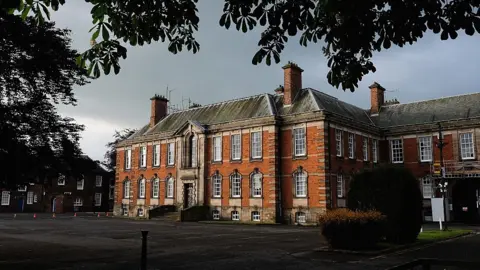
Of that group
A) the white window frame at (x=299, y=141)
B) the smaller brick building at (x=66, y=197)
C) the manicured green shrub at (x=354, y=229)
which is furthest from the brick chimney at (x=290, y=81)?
the smaller brick building at (x=66, y=197)

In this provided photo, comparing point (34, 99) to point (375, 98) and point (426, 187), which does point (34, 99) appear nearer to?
point (426, 187)

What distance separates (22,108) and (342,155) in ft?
92.2

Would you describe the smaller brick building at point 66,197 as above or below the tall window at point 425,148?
below

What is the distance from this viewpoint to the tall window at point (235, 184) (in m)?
39.8

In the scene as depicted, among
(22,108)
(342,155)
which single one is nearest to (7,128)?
(22,108)

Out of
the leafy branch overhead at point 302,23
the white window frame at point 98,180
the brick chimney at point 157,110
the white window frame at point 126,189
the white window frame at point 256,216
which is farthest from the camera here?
the white window frame at point 98,180

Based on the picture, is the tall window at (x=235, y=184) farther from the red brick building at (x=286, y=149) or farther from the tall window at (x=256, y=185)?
the tall window at (x=256, y=185)

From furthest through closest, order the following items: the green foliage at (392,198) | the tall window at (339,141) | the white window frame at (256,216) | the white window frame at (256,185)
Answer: the white window frame at (256,185) < the white window frame at (256,216) < the tall window at (339,141) < the green foliage at (392,198)

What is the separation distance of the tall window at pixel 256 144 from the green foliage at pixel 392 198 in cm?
1946

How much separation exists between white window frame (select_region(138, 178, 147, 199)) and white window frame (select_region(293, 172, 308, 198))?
19.9 meters

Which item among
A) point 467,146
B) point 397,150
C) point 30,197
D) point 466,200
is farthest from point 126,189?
point 467,146

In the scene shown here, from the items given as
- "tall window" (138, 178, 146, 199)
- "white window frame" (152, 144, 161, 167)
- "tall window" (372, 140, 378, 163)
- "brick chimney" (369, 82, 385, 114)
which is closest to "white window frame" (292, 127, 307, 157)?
"tall window" (372, 140, 378, 163)

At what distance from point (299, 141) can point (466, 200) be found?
17.1 m

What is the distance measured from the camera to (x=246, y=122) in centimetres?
3947
